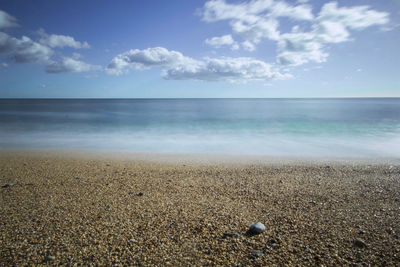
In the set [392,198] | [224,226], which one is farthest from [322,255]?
[392,198]

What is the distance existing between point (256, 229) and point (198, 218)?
124 centimetres

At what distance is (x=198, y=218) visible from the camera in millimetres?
4617

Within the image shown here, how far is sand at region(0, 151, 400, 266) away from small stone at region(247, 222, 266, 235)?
0.29 ft

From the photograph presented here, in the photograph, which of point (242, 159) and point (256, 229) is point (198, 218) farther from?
point (242, 159)

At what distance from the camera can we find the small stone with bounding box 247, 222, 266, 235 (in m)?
4.07

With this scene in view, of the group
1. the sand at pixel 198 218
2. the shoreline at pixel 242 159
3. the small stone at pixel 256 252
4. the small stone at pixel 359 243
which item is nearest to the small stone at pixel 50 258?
the sand at pixel 198 218

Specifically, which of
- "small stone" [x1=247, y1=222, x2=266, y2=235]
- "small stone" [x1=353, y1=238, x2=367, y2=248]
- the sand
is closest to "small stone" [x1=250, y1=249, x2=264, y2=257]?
the sand

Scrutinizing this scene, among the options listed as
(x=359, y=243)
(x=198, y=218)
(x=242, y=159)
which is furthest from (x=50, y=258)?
(x=242, y=159)

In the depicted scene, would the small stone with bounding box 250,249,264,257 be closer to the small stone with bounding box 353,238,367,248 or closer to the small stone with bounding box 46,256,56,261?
the small stone with bounding box 353,238,367,248

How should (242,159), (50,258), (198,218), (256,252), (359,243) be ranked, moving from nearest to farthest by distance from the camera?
(50,258), (256,252), (359,243), (198,218), (242,159)

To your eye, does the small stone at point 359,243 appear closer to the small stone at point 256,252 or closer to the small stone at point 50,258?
the small stone at point 256,252

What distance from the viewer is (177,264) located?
3293 millimetres

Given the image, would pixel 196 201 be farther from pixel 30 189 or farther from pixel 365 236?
pixel 30 189

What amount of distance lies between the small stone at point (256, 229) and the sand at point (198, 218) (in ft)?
0.29
